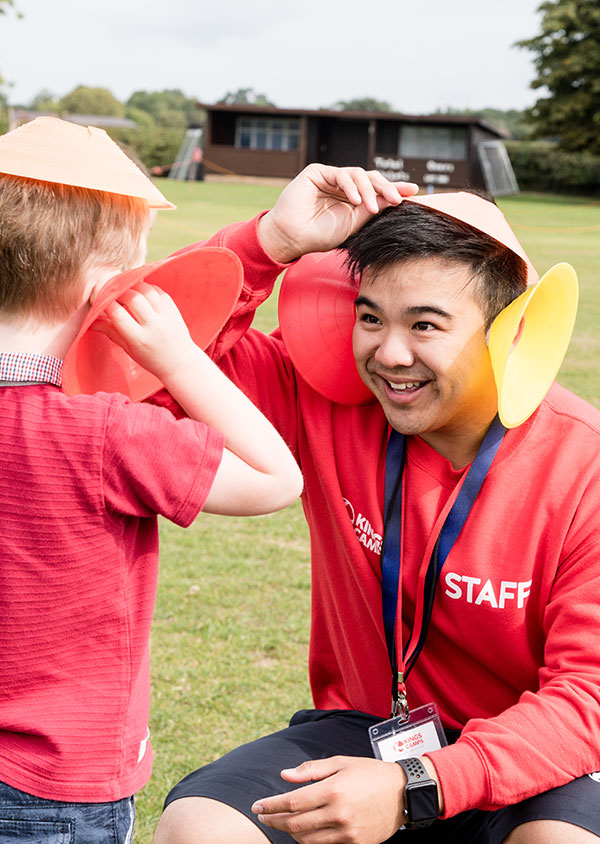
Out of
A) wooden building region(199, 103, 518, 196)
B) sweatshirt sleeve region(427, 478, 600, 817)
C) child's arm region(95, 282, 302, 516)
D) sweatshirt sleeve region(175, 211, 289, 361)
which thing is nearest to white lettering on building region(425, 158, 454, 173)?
wooden building region(199, 103, 518, 196)

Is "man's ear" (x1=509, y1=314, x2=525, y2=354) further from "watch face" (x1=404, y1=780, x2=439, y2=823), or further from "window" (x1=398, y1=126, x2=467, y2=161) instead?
"window" (x1=398, y1=126, x2=467, y2=161)

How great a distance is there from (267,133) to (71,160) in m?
55.0

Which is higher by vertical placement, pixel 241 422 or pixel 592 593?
pixel 241 422

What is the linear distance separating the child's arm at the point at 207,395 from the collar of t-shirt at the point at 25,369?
158 millimetres

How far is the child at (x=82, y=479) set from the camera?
66.2 inches

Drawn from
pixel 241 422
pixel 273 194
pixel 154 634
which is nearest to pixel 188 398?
pixel 241 422

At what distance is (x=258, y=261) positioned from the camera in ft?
8.12

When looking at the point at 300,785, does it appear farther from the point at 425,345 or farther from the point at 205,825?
the point at 425,345

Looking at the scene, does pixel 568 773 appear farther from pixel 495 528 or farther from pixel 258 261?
pixel 258 261

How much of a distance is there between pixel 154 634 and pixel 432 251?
104 inches

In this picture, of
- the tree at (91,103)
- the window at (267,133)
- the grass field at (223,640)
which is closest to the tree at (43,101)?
the tree at (91,103)

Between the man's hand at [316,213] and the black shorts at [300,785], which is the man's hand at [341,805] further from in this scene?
the man's hand at [316,213]

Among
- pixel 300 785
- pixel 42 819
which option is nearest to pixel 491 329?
pixel 300 785

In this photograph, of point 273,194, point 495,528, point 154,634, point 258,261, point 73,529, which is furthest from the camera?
point 273,194
